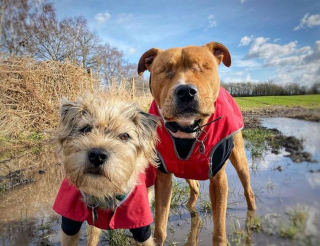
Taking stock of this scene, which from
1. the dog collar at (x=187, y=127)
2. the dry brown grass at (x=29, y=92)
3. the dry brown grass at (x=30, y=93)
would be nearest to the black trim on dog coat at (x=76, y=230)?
Result: the dog collar at (x=187, y=127)

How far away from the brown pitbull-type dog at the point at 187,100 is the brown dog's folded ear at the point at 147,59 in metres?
0.01

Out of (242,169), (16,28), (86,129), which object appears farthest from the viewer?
(16,28)

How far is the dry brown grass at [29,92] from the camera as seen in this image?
8.79 metres

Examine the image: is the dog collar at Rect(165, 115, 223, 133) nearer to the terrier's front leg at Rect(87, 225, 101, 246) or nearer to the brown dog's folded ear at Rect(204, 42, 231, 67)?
the brown dog's folded ear at Rect(204, 42, 231, 67)

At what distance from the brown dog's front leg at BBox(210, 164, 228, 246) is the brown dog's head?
73 centimetres

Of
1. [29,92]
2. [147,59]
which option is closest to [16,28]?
[29,92]

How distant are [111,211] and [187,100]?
4.59ft

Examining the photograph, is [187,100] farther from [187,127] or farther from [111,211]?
[111,211]

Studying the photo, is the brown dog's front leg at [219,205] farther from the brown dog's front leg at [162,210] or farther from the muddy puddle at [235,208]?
the brown dog's front leg at [162,210]

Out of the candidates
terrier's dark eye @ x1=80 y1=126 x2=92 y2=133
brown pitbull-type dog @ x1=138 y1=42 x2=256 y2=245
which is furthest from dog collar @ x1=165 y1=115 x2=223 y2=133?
terrier's dark eye @ x1=80 y1=126 x2=92 y2=133

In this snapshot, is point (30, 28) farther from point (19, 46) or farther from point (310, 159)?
point (310, 159)

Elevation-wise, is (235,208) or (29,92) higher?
(29,92)

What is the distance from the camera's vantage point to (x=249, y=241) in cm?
279

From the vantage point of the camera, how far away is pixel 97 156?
2367mm
